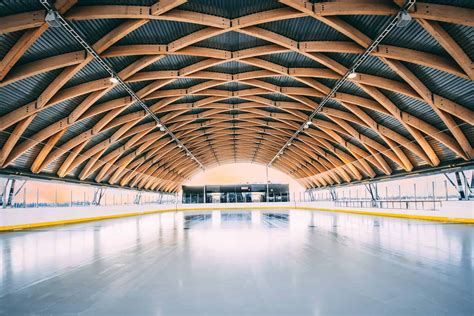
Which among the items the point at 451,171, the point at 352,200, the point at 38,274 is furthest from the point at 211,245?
the point at 352,200

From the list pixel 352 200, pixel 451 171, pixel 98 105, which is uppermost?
pixel 98 105

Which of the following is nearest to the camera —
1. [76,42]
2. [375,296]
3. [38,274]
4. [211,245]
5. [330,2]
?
[375,296]

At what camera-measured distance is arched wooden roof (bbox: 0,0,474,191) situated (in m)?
12.2

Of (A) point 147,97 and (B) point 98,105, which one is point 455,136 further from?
(B) point 98,105

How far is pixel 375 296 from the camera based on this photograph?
5.09 meters

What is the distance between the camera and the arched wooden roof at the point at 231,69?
40.0 ft

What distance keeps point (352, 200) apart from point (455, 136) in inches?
1061

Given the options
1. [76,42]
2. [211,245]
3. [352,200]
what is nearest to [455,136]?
[211,245]

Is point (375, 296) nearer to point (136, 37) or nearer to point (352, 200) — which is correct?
point (136, 37)

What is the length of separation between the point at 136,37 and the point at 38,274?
11.9 m

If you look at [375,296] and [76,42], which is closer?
[375,296]

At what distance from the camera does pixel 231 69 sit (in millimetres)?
21094

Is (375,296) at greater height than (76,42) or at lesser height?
lesser

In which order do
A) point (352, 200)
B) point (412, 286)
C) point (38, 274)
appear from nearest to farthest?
point (412, 286) < point (38, 274) < point (352, 200)
